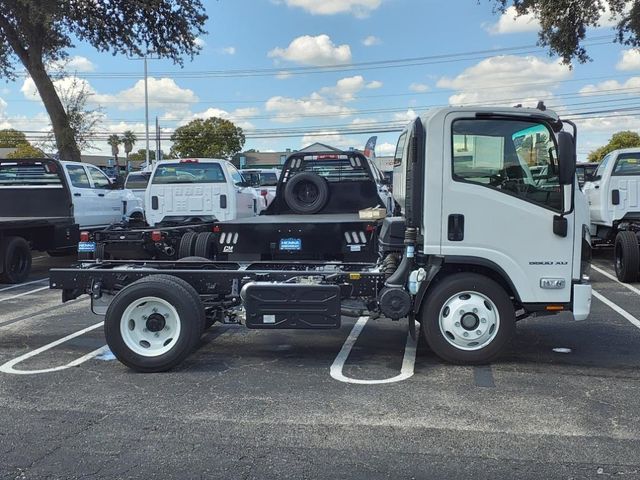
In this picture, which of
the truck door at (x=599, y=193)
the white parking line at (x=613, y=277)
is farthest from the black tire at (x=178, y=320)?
the truck door at (x=599, y=193)

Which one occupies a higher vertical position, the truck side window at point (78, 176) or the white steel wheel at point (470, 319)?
the truck side window at point (78, 176)

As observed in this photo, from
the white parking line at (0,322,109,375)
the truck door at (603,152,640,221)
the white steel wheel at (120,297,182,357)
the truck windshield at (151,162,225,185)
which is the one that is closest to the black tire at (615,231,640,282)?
the truck door at (603,152,640,221)

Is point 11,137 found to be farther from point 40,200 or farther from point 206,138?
point 40,200

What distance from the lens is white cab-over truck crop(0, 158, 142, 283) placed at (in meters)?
11.3

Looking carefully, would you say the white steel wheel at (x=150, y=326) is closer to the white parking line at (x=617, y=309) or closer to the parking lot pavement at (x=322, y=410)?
the parking lot pavement at (x=322, y=410)

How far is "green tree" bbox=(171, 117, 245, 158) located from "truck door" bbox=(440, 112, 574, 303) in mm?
68338

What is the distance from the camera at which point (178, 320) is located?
5.79 m

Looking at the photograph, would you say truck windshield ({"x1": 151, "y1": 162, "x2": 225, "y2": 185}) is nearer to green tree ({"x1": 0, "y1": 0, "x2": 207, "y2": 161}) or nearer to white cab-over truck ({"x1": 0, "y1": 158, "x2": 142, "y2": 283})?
white cab-over truck ({"x1": 0, "y1": 158, "x2": 142, "y2": 283})

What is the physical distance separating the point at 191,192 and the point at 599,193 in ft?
26.1

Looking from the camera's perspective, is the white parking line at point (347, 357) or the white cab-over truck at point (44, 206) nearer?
the white parking line at point (347, 357)

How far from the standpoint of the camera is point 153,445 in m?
4.18

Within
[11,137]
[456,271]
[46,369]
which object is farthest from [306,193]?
[11,137]

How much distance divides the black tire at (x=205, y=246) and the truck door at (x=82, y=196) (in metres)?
4.26

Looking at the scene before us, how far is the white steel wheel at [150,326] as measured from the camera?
19.1 feet
